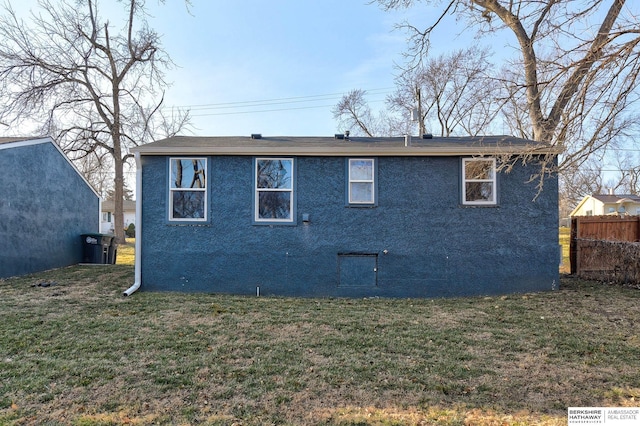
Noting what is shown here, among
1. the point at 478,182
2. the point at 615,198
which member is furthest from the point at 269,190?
the point at 615,198

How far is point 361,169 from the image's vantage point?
7.70 meters

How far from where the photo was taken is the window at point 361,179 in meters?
7.69

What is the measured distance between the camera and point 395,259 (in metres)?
7.62

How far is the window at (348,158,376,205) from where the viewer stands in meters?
7.69

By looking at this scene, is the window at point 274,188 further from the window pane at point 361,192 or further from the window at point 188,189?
the window pane at point 361,192

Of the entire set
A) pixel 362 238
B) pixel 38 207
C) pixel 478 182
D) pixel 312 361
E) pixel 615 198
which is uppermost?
pixel 615 198

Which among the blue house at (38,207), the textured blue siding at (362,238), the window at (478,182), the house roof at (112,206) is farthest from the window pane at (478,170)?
the house roof at (112,206)

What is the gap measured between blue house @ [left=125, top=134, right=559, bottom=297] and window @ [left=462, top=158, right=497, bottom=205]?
0.02 meters

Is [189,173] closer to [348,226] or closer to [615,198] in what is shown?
[348,226]

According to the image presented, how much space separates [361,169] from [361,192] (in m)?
0.51

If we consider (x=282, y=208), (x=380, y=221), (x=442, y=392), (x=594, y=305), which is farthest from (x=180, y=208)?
(x=594, y=305)

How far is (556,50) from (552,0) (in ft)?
2.36

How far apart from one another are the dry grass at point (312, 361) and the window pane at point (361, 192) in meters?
2.33

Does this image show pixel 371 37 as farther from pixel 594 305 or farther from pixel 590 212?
pixel 590 212
